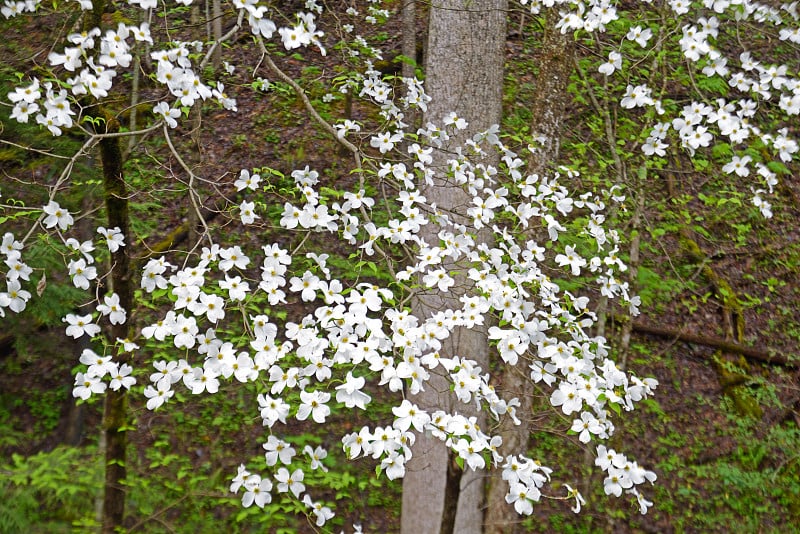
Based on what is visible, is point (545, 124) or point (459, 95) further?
point (545, 124)

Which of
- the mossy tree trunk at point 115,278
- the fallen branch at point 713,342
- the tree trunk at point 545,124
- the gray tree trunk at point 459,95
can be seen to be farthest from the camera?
the fallen branch at point 713,342

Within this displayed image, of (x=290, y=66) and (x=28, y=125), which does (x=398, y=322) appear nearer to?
(x=28, y=125)

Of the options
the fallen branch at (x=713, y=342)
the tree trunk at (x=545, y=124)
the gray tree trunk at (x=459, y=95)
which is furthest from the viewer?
the fallen branch at (x=713, y=342)

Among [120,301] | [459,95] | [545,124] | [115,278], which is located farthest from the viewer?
[545,124]

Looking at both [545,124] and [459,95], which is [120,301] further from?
[545,124]

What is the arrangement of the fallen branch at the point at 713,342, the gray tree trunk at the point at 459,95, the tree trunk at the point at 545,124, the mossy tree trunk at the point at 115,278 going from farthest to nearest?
the fallen branch at the point at 713,342 → the tree trunk at the point at 545,124 → the gray tree trunk at the point at 459,95 → the mossy tree trunk at the point at 115,278

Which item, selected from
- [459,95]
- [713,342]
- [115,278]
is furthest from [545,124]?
[713,342]

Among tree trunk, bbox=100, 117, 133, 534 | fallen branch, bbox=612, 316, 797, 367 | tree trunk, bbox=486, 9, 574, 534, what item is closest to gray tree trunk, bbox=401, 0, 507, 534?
tree trunk, bbox=486, 9, 574, 534

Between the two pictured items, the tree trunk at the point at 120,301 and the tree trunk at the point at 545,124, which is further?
the tree trunk at the point at 545,124

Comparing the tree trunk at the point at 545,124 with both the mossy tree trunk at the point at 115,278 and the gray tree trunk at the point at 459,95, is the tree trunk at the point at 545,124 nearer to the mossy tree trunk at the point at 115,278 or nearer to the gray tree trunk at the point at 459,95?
the gray tree trunk at the point at 459,95

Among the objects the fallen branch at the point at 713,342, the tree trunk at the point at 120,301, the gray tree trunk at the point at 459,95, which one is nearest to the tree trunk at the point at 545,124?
the gray tree trunk at the point at 459,95

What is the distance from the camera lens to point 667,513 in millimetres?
5203

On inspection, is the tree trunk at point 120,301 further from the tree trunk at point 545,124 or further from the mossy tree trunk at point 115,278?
the tree trunk at point 545,124

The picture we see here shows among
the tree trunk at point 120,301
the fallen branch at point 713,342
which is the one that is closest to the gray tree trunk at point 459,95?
the tree trunk at point 120,301
